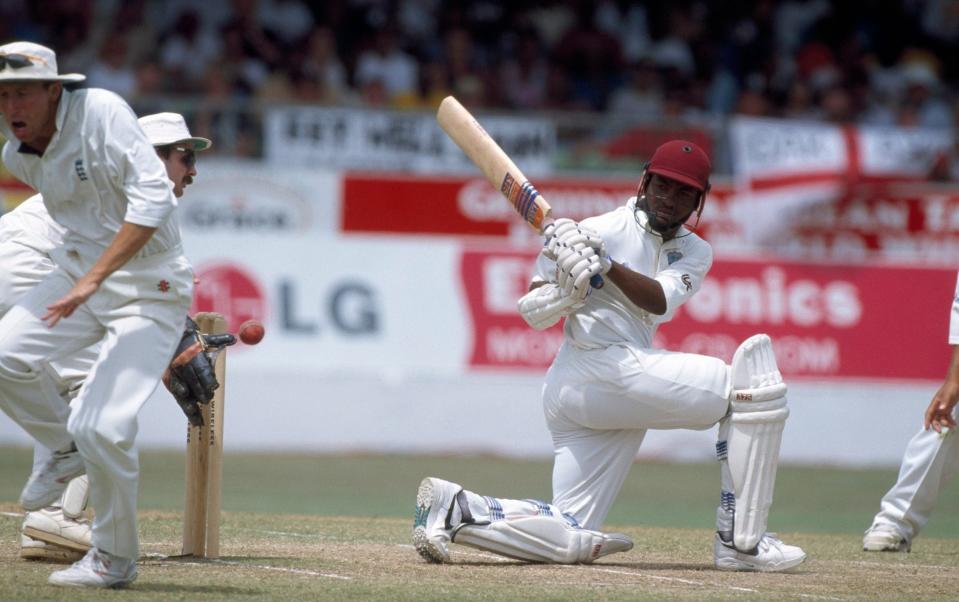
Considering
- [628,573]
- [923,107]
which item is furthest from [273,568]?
[923,107]

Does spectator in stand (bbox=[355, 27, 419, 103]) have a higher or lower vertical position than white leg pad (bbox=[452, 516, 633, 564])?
higher

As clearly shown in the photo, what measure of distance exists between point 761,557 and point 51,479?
9.38ft

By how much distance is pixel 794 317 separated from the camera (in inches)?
497

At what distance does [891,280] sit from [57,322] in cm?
939

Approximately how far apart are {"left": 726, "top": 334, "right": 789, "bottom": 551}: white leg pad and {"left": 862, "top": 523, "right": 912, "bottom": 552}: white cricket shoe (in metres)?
1.44

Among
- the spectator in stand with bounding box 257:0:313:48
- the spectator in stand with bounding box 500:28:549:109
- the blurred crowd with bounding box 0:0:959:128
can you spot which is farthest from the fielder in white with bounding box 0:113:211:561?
the spectator in stand with bounding box 500:28:549:109

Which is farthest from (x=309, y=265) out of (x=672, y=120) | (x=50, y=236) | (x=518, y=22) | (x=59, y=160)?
(x=59, y=160)

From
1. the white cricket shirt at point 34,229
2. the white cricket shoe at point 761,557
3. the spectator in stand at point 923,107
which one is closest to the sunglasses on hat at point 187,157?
the white cricket shirt at point 34,229

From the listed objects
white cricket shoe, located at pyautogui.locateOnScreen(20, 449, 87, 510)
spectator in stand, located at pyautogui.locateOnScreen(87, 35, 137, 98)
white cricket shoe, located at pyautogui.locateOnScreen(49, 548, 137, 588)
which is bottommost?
white cricket shoe, located at pyautogui.locateOnScreen(49, 548, 137, 588)

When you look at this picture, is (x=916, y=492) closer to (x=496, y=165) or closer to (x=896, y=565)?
(x=896, y=565)

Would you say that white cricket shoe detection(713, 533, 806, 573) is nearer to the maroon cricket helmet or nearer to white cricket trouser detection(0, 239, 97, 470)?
the maroon cricket helmet

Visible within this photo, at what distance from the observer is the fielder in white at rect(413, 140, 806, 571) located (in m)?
5.73

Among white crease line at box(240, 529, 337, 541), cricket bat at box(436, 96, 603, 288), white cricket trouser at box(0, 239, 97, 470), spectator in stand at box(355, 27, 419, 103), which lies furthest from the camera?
spectator in stand at box(355, 27, 419, 103)

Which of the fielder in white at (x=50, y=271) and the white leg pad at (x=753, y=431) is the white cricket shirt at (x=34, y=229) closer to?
the fielder in white at (x=50, y=271)
